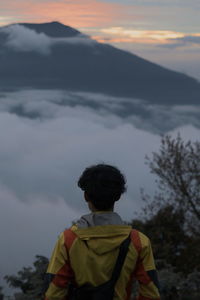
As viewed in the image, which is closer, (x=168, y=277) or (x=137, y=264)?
(x=137, y=264)

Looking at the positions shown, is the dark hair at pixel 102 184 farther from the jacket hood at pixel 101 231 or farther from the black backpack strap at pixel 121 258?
the black backpack strap at pixel 121 258

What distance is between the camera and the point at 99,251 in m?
3.27

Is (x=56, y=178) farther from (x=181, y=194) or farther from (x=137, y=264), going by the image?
(x=137, y=264)

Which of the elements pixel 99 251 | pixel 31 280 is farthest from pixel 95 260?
pixel 31 280

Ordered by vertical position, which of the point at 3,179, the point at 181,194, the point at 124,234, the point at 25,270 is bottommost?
the point at 124,234

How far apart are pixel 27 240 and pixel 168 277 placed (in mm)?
128519

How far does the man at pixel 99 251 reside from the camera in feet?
10.7

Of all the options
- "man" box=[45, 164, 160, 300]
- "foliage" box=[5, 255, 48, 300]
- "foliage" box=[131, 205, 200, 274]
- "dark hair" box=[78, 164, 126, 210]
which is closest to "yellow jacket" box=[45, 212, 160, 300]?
"man" box=[45, 164, 160, 300]

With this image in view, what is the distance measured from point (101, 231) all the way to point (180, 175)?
19670mm

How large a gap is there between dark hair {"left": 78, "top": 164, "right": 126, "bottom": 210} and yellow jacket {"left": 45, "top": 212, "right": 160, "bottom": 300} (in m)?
0.14

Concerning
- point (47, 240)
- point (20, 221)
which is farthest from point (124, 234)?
point (20, 221)

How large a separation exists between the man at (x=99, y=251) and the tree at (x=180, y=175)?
1922 centimetres

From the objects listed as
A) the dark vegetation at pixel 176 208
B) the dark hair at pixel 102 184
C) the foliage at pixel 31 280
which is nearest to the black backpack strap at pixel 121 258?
the dark hair at pixel 102 184

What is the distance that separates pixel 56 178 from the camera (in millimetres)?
196875
